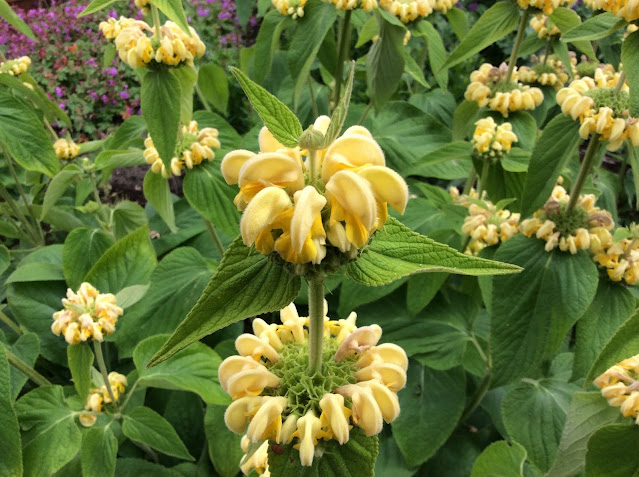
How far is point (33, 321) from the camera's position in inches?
64.7

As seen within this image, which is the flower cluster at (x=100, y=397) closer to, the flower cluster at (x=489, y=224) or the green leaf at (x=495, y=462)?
the green leaf at (x=495, y=462)

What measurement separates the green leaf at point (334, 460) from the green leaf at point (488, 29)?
100 cm

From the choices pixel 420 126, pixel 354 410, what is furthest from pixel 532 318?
pixel 420 126

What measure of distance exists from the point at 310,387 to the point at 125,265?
1.07 meters

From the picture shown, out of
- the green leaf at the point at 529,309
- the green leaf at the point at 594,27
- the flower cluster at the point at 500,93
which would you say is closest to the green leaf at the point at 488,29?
the flower cluster at the point at 500,93

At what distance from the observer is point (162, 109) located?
123 cm

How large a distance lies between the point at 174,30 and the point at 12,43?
2957mm

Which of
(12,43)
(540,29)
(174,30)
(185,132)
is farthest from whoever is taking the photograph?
(12,43)


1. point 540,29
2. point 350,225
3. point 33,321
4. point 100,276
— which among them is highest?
point 350,225

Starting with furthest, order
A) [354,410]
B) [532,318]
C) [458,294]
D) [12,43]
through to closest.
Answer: [12,43]
[458,294]
[532,318]
[354,410]

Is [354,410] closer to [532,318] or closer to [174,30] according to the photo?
[532,318]

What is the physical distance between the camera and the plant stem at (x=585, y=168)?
1062mm

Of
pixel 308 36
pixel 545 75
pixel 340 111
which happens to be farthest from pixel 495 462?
pixel 545 75

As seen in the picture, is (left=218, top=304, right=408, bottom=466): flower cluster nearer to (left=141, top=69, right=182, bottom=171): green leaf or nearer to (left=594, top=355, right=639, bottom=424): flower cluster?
(left=594, top=355, right=639, bottom=424): flower cluster
